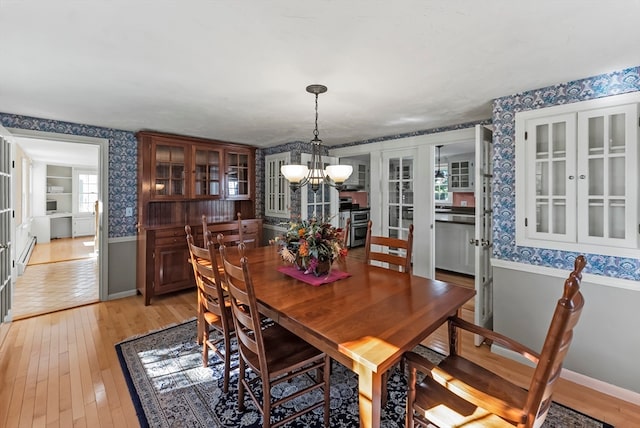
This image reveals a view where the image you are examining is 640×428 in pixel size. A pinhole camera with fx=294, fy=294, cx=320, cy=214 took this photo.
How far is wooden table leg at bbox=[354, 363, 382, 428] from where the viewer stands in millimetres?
1193

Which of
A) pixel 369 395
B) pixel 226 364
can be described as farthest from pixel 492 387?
pixel 226 364

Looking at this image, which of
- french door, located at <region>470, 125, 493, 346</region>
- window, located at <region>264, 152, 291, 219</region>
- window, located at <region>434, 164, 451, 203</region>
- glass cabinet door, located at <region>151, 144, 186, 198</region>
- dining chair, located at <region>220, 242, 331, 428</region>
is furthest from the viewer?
window, located at <region>434, 164, 451, 203</region>

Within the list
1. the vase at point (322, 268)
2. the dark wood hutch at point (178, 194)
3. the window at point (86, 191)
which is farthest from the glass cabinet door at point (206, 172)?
the window at point (86, 191)

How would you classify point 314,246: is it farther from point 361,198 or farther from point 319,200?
point 361,198

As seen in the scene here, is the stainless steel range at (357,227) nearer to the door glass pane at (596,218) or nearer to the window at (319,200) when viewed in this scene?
the window at (319,200)

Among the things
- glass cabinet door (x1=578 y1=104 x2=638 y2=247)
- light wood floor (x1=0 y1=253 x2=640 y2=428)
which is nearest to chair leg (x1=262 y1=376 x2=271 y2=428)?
light wood floor (x1=0 y1=253 x2=640 y2=428)

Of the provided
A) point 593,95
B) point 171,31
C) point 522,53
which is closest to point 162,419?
point 171,31

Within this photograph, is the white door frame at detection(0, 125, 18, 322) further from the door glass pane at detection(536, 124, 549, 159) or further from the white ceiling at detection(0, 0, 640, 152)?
the door glass pane at detection(536, 124, 549, 159)

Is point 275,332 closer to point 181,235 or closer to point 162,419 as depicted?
point 162,419

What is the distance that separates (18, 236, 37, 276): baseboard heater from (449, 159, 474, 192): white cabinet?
883 centimetres

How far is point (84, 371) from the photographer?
234 cm

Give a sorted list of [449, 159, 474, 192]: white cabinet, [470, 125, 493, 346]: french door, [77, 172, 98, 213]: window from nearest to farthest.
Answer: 1. [470, 125, 493, 346]: french door
2. [449, 159, 474, 192]: white cabinet
3. [77, 172, 98, 213]: window

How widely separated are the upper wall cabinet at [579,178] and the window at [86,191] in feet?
35.0

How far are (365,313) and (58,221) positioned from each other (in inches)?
401
